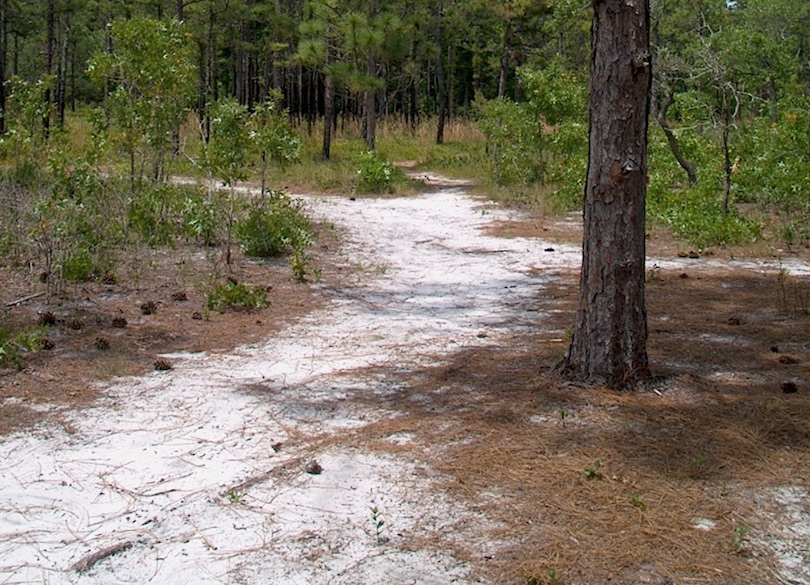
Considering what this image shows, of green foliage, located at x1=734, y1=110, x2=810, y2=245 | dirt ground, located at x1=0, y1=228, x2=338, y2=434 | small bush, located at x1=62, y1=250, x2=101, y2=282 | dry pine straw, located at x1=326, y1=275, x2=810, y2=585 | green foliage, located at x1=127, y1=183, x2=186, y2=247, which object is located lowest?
dirt ground, located at x1=0, y1=228, x2=338, y2=434

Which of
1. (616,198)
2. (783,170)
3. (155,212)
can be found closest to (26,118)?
(155,212)

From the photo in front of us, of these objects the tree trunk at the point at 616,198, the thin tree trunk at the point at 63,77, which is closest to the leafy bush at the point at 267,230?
the tree trunk at the point at 616,198

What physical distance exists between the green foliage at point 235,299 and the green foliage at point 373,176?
9.04 meters

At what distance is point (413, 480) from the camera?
11.1 ft

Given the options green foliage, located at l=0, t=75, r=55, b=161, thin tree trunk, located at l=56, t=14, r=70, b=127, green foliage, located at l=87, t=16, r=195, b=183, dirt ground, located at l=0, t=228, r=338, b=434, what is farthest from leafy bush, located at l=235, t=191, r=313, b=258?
thin tree trunk, located at l=56, t=14, r=70, b=127

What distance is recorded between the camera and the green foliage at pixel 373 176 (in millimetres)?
15328

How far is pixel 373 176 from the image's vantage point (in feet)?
50.3

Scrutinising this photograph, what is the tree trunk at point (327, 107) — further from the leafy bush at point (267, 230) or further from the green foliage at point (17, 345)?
the green foliage at point (17, 345)

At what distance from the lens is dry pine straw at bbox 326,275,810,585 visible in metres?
2.80

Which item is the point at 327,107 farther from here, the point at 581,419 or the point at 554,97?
the point at 581,419

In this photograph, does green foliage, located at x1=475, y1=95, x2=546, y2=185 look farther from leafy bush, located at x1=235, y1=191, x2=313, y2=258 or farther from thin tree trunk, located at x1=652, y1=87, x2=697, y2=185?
leafy bush, located at x1=235, y1=191, x2=313, y2=258

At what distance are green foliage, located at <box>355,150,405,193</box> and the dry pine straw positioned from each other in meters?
10.3

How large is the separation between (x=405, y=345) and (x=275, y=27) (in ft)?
60.6

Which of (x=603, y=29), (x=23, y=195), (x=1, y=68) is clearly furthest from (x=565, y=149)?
(x=1, y=68)
